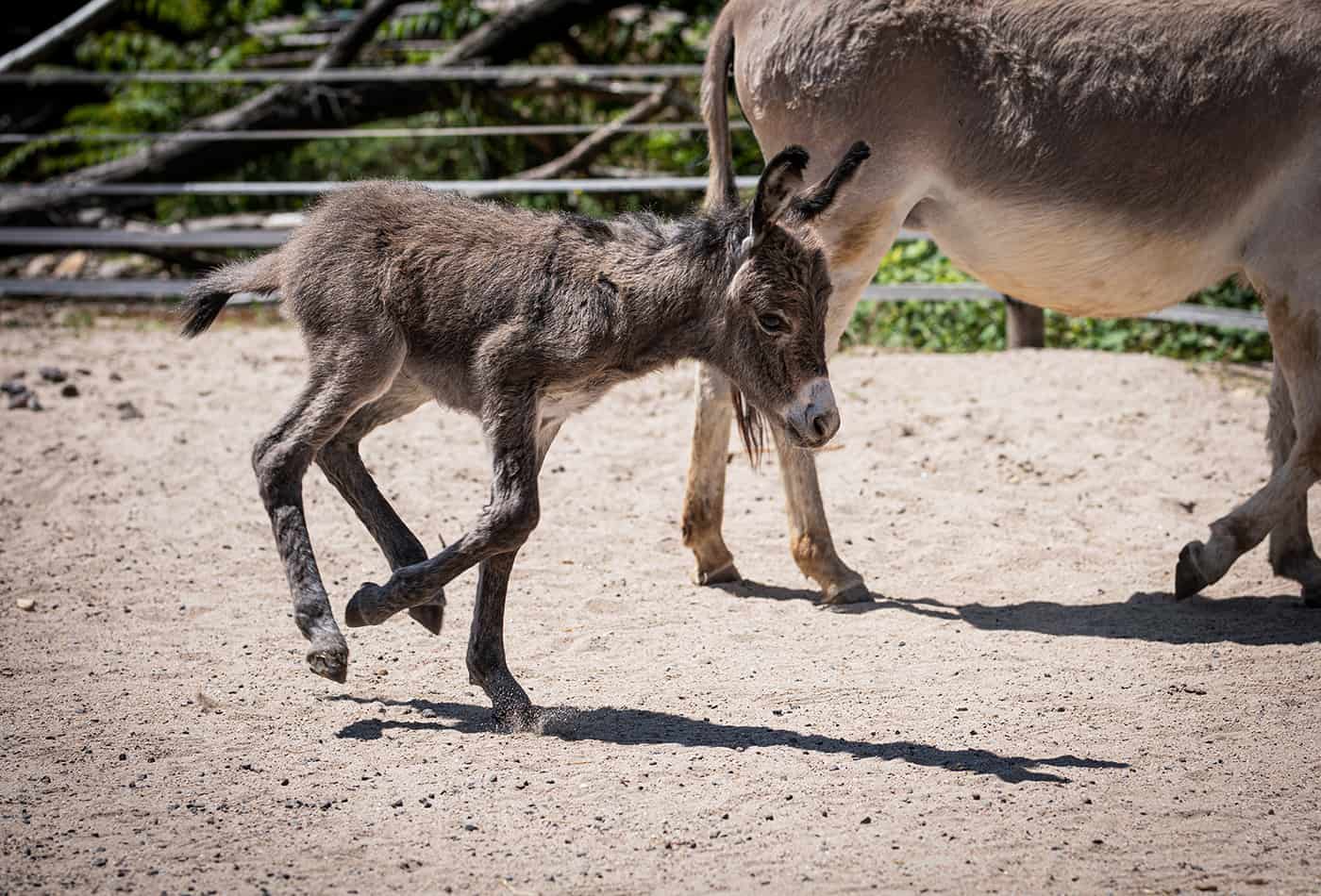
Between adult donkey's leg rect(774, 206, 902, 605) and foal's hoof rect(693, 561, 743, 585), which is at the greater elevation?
adult donkey's leg rect(774, 206, 902, 605)

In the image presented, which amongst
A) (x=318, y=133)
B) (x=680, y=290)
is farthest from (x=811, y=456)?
(x=318, y=133)

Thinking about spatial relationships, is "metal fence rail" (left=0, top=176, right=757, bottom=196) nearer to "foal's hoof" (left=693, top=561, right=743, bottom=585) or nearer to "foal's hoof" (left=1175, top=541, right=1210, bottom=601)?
"foal's hoof" (left=693, top=561, right=743, bottom=585)

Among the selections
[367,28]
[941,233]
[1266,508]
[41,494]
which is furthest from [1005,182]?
[367,28]

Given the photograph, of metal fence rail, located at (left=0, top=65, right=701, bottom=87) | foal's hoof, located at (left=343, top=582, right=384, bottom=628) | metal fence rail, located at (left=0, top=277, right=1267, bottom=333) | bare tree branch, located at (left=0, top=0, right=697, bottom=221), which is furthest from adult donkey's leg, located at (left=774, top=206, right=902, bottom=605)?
bare tree branch, located at (left=0, top=0, right=697, bottom=221)

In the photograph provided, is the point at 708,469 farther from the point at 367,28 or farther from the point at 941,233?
the point at 367,28

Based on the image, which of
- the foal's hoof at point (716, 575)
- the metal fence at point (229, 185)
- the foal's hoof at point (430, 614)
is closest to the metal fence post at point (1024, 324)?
the metal fence at point (229, 185)

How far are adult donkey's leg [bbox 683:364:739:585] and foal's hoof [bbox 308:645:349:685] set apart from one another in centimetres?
217

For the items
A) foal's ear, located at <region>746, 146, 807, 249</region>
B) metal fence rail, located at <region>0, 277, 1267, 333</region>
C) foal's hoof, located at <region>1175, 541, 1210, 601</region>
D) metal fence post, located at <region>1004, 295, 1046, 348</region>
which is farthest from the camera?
metal fence post, located at <region>1004, 295, 1046, 348</region>

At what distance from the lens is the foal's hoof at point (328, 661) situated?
14.1 feet

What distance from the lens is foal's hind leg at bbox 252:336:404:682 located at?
14.8 ft

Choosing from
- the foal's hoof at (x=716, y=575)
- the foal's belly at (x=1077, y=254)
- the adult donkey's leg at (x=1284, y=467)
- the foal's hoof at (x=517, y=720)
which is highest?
the foal's belly at (x=1077, y=254)

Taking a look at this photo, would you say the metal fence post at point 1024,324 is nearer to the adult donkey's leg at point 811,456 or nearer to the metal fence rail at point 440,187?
the metal fence rail at point 440,187

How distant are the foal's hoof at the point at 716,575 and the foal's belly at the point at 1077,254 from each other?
1675mm

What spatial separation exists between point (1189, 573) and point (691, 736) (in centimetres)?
A: 245
